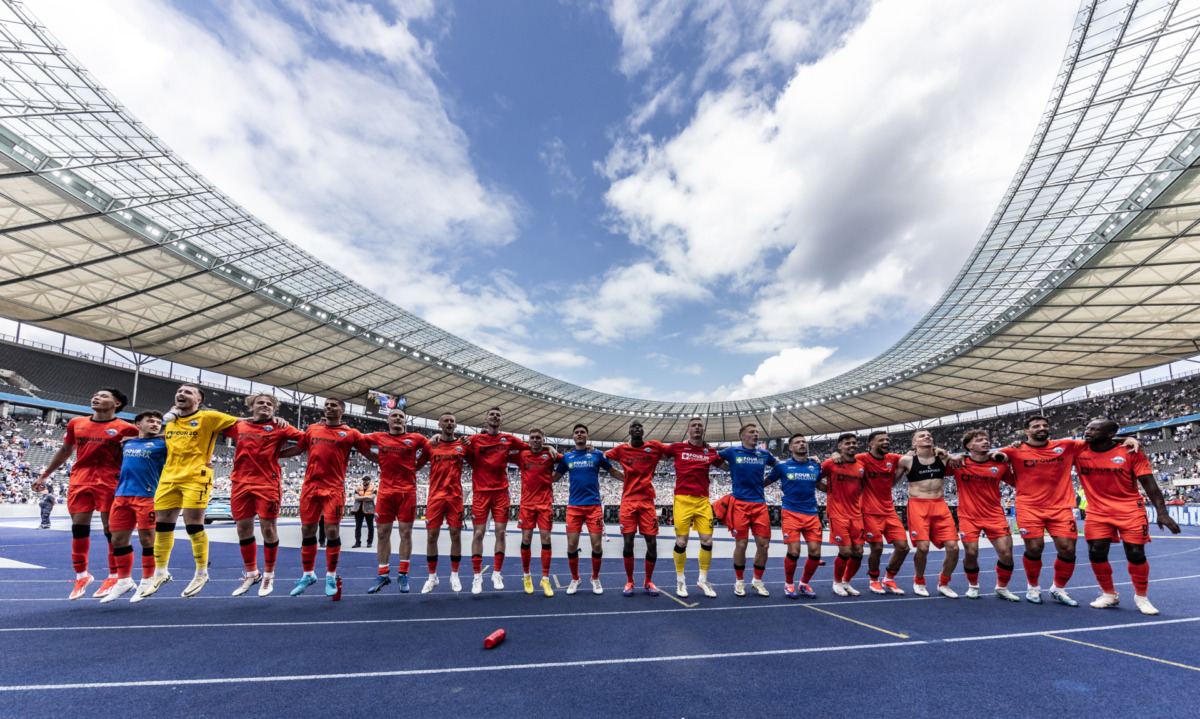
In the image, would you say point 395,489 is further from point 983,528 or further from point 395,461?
point 983,528

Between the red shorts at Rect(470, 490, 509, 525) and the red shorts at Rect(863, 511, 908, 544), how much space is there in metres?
4.58

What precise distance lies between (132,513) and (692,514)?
6140mm

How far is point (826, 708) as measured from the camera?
2799 mm

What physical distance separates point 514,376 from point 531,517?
1451 inches

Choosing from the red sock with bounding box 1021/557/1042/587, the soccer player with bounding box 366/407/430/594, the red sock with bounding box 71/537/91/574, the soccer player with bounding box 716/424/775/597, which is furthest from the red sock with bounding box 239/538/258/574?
the red sock with bounding box 1021/557/1042/587

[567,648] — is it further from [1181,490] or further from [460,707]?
[1181,490]

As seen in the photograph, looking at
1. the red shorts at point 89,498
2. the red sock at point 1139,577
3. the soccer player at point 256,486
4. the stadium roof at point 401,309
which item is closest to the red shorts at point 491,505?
the soccer player at point 256,486

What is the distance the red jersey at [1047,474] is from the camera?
5.63 m

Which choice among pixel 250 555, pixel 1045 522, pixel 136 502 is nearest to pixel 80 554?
pixel 136 502

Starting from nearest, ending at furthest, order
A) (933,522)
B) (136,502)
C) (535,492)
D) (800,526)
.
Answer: (136,502)
(933,522)
(800,526)
(535,492)

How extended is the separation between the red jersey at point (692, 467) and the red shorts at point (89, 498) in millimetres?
6315

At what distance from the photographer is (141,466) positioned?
5301 mm

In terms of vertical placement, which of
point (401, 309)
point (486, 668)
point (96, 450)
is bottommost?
point (486, 668)

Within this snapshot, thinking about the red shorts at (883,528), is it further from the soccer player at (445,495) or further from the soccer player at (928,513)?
the soccer player at (445,495)
